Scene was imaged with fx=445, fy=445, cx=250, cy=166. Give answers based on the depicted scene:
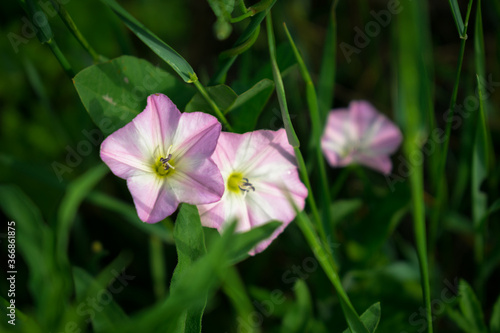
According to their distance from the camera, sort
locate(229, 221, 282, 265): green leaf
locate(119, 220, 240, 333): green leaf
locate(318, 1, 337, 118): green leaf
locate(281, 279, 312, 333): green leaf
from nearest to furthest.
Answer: locate(119, 220, 240, 333): green leaf
locate(229, 221, 282, 265): green leaf
locate(281, 279, 312, 333): green leaf
locate(318, 1, 337, 118): green leaf

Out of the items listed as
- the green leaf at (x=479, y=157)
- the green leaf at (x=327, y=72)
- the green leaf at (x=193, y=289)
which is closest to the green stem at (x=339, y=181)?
the green leaf at (x=327, y=72)

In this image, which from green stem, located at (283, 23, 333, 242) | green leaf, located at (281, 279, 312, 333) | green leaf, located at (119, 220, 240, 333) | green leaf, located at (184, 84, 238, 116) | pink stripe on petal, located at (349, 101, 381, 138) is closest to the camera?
green leaf, located at (119, 220, 240, 333)

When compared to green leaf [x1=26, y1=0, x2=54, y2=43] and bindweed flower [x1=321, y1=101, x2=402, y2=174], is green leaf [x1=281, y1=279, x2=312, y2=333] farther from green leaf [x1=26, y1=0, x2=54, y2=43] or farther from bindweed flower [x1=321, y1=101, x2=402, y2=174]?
green leaf [x1=26, y1=0, x2=54, y2=43]

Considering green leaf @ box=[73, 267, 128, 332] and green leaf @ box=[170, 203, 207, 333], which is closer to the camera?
green leaf @ box=[170, 203, 207, 333]

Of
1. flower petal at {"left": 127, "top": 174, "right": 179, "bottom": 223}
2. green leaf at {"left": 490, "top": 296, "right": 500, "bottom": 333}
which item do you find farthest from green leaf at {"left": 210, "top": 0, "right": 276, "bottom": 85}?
green leaf at {"left": 490, "top": 296, "right": 500, "bottom": 333}

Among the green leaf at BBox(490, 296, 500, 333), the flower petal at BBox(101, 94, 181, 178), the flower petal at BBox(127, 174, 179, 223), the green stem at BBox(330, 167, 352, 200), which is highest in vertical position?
the flower petal at BBox(101, 94, 181, 178)

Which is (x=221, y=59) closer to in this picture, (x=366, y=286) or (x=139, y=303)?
(x=366, y=286)

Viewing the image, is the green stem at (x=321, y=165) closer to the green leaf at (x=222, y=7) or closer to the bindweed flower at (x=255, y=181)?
the bindweed flower at (x=255, y=181)
